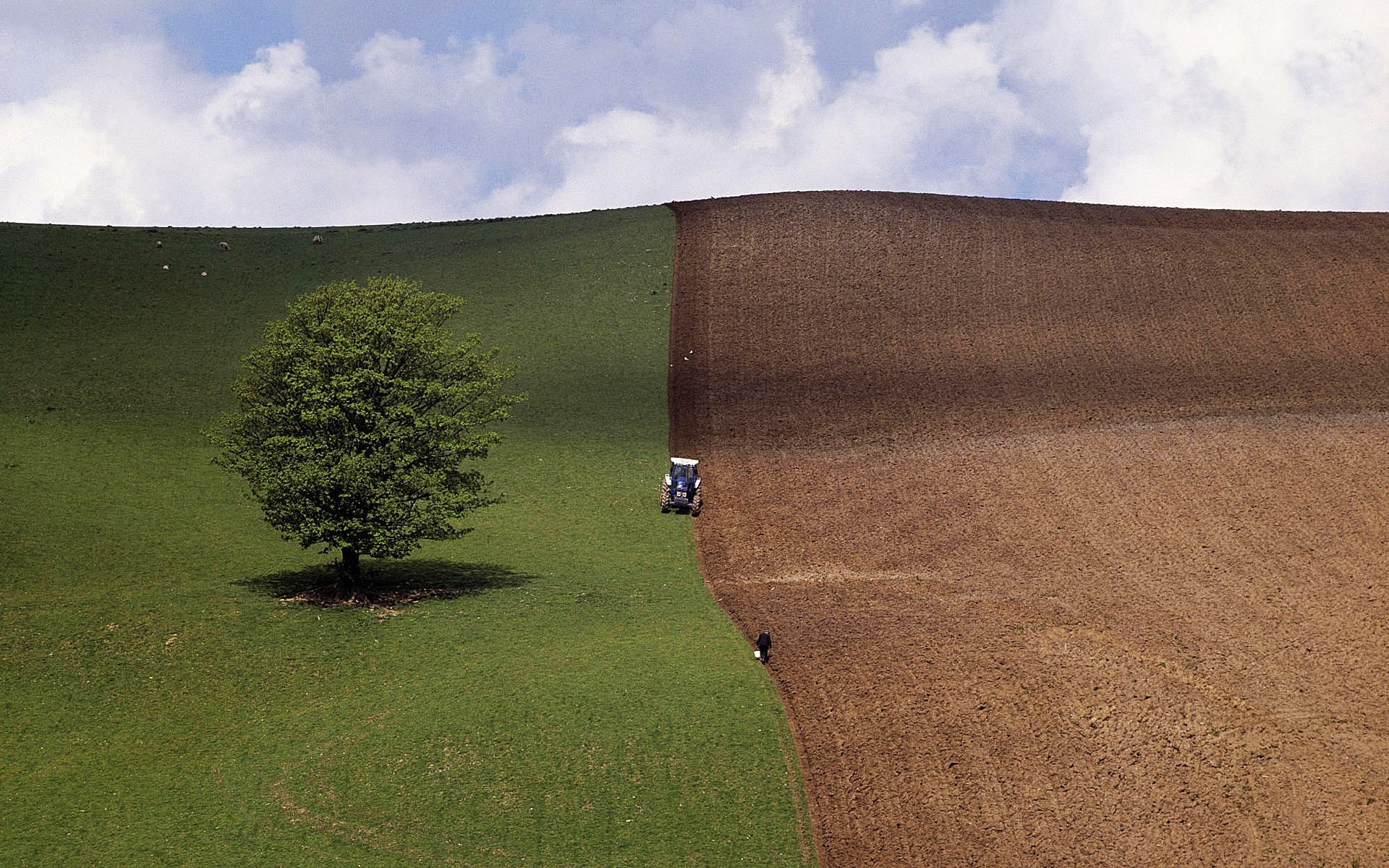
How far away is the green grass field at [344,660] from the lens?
28.5 metres

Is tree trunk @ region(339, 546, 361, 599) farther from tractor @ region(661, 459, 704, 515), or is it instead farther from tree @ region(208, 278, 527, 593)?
tractor @ region(661, 459, 704, 515)

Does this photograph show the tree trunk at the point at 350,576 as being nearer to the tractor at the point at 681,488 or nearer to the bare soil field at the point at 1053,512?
the bare soil field at the point at 1053,512

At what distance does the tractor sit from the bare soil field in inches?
70.0

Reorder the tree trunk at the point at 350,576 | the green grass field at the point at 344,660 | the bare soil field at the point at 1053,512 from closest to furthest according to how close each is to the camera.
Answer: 1. the green grass field at the point at 344,660
2. the bare soil field at the point at 1053,512
3. the tree trunk at the point at 350,576

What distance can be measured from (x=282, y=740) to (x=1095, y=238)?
232 feet

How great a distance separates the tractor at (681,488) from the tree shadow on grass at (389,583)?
34.0 ft

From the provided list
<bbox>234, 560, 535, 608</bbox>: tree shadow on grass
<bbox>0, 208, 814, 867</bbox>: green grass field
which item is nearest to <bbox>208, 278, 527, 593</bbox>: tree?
<bbox>234, 560, 535, 608</bbox>: tree shadow on grass

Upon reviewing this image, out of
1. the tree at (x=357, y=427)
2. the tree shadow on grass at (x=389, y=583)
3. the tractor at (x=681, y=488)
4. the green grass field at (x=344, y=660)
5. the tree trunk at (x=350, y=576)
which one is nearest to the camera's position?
the green grass field at (x=344, y=660)

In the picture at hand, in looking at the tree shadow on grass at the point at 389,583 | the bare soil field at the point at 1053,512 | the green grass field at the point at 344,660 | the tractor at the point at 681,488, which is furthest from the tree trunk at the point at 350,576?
the tractor at the point at 681,488

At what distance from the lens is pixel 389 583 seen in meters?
46.0

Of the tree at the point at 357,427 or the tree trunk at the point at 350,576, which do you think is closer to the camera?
the tree at the point at 357,427

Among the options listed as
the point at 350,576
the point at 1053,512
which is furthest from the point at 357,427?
the point at 1053,512

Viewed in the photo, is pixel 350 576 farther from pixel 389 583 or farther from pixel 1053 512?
pixel 1053 512

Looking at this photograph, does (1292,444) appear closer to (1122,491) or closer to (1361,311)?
(1122,491)
